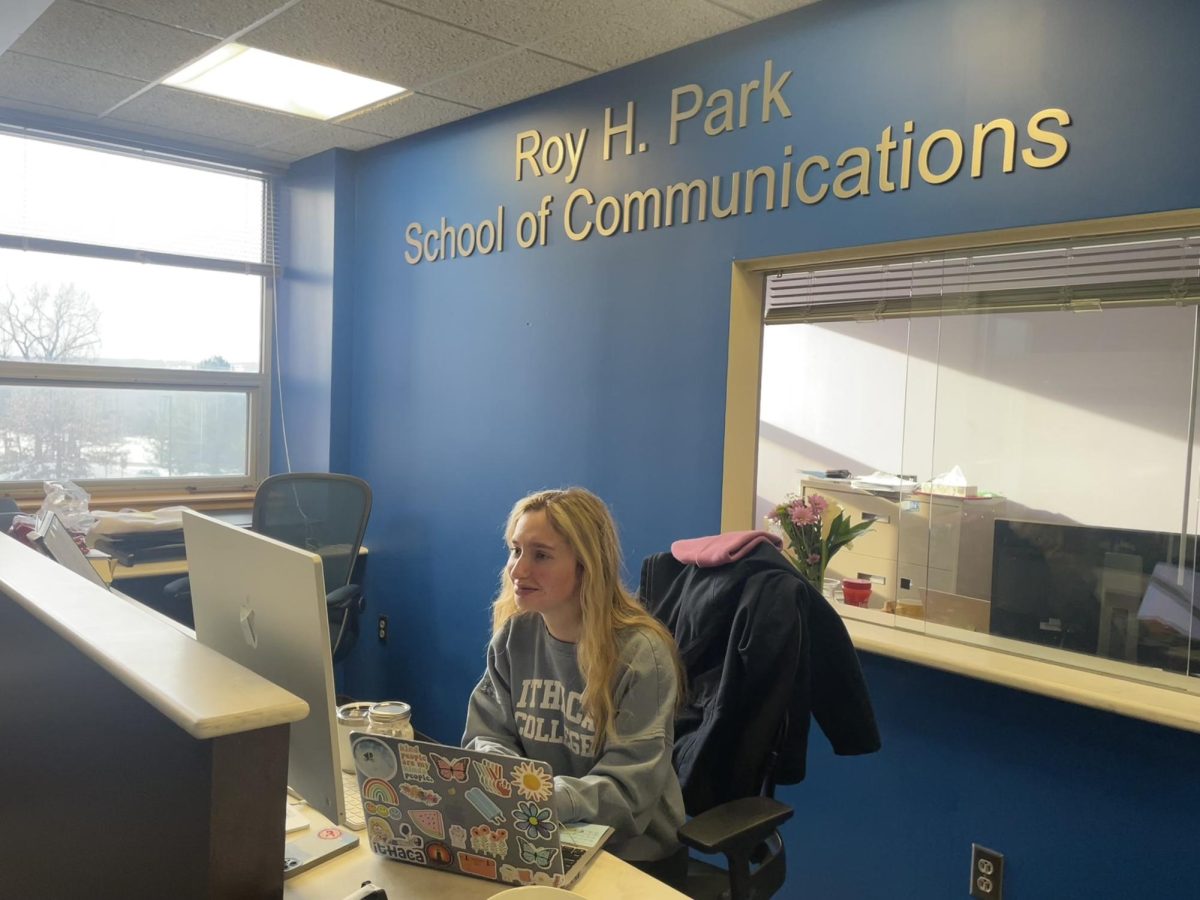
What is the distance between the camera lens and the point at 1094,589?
226 centimetres

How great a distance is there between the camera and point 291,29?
2822 mm

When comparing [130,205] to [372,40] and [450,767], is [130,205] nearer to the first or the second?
[372,40]

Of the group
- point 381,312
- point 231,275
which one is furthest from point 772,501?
point 231,275

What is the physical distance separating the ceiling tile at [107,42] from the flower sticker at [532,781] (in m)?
2.63

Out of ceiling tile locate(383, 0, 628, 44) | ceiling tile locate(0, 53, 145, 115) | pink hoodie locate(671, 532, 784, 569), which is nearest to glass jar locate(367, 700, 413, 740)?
pink hoodie locate(671, 532, 784, 569)

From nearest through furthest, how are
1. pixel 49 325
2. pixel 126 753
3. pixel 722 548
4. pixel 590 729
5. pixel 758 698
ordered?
pixel 126 753
pixel 590 729
pixel 758 698
pixel 722 548
pixel 49 325

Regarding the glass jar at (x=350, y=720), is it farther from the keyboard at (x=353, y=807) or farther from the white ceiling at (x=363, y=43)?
the white ceiling at (x=363, y=43)

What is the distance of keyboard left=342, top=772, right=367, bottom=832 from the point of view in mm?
1451

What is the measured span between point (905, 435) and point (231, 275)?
129 inches

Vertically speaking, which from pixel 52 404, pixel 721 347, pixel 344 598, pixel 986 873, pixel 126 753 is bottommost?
pixel 986 873

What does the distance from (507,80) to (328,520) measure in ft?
5.78

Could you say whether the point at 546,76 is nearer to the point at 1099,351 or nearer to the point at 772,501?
the point at 1099,351

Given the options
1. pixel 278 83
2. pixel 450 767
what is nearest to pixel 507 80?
pixel 278 83

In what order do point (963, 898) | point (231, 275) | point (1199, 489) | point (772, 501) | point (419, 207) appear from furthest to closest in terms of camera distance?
point (772, 501), point (231, 275), point (419, 207), point (963, 898), point (1199, 489)
